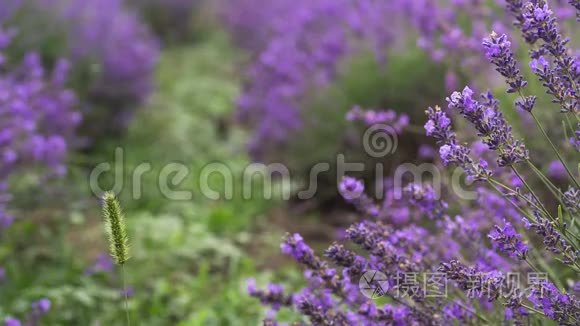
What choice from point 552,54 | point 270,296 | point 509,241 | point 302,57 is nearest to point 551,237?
point 509,241

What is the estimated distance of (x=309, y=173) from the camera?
4.30 metres

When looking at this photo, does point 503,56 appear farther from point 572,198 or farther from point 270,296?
point 270,296

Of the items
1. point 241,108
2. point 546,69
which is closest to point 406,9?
point 241,108

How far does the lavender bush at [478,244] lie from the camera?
1.45 metres

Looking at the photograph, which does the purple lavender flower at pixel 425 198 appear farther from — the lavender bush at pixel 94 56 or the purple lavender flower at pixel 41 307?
the lavender bush at pixel 94 56

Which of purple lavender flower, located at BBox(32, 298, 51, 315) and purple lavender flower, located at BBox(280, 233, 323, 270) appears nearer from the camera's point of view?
purple lavender flower, located at BBox(280, 233, 323, 270)

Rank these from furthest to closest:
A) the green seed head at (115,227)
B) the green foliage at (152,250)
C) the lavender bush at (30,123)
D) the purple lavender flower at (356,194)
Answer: the lavender bush at (30,123)
the green foliage at (152,250)
the purple lavender flower at (356,194)
the green seed head at (115,227)

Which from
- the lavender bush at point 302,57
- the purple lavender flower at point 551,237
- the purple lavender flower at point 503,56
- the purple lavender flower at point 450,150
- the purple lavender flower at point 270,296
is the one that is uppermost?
the lavender bush at point 302,57

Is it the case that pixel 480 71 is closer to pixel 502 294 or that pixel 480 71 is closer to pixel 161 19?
pixel 502 294

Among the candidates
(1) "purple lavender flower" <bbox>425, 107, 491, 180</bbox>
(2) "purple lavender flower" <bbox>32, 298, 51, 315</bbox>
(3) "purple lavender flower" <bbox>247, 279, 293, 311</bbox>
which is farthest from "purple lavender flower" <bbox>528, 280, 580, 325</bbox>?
(2) "purple lavender flower" <bbox>32, 298, 51, 315</bbox>

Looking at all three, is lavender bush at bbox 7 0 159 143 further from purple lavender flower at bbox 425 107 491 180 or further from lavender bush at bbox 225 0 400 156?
purple lavender flower at bbox 425 107 491 180

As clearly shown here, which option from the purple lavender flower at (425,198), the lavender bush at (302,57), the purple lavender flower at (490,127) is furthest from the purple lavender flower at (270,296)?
the lavender bush at (302,57)

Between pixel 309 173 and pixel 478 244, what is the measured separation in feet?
7.41

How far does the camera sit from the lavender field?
1574mm
